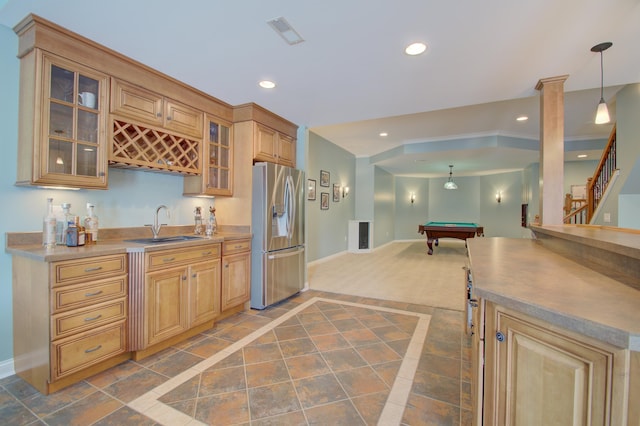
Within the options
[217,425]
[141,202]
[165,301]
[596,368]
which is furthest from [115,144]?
[596,368]

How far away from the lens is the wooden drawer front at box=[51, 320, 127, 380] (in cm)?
184

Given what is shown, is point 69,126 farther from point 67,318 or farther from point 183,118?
point 67,318

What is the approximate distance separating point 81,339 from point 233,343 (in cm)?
109

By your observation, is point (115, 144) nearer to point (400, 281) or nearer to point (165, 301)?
point (165, 301)

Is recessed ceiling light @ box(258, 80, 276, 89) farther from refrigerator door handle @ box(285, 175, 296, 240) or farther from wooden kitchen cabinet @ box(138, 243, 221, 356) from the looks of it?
wooden kitchen cabinet @ box(138, 243, 221, 356)

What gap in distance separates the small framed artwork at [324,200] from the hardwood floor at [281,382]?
3.55m

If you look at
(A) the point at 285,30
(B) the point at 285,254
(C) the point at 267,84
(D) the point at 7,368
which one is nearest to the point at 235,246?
(B) the point at 285,254

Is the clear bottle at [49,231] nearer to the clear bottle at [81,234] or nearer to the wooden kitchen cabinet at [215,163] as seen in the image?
the clear bottle at [81,234]

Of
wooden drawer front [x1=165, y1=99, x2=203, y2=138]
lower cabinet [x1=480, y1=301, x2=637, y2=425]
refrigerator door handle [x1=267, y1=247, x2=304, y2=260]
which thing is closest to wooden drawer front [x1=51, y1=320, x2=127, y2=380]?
refrigerator door handle [x1=267, y1=247, x2=304, y2=260]

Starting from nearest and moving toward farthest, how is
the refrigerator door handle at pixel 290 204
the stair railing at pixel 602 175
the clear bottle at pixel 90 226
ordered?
the clear bottle at pixel 90 226 < the refrigerator door handle at pixel 290 204 < the stair railing at pixel 602 175

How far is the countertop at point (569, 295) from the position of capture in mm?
760

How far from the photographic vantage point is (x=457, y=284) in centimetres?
457

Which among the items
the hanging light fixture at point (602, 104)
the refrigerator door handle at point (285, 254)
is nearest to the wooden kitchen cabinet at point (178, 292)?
the refrigerator door handle at point (285, 254)

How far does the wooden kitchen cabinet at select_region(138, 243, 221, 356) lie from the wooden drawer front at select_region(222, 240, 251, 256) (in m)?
0.12
